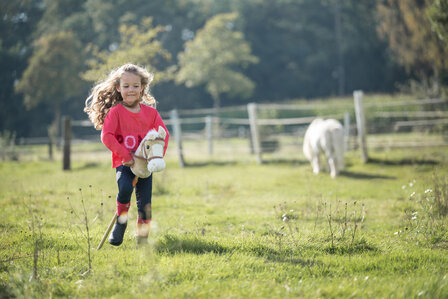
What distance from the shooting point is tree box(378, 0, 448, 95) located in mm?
21438

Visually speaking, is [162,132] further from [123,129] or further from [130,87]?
[130,87]

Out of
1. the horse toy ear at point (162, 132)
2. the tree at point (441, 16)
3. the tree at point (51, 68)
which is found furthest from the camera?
the tree at point (51, 68)

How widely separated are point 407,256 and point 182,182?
20.2ft

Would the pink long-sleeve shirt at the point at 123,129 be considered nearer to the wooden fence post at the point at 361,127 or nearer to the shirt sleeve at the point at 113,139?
the shirt sleeve at the point at 113,139

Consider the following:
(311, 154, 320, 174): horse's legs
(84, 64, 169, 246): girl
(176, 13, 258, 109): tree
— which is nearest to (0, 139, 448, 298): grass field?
(84, 64, 169, 246): girl

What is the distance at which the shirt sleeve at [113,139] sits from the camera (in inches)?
140

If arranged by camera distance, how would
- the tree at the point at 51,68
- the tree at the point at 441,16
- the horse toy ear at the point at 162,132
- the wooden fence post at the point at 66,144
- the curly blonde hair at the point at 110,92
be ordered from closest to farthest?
the horse toy ear at the point at 162,132
the curly blonde hair at the point at 110,92
the tree at the point at 441,16
the wooden fence post at the point at 66,144
the tree at the point at 51,68

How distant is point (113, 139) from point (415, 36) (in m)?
24.9

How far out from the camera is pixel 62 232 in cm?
438

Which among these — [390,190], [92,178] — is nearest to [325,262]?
[390,190]

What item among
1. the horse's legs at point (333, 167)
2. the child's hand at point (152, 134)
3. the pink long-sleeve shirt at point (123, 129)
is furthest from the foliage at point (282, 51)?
the child's hand at point (152, 134)

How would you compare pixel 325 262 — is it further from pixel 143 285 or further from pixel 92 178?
pixel 92 178

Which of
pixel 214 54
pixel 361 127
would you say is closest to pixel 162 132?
pixel 361 127

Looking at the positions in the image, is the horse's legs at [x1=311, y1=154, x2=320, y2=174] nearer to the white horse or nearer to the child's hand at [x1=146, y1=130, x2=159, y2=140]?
the white horse
